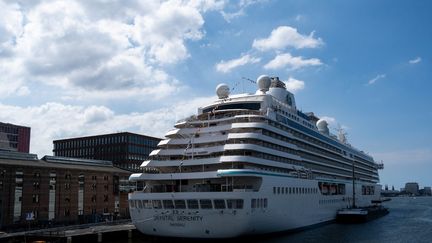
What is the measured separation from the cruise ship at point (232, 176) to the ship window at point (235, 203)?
102mm

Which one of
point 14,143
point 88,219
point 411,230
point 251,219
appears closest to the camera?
point 251,219

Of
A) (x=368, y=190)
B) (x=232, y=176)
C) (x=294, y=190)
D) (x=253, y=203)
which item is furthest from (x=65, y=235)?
(x=368, y=190)

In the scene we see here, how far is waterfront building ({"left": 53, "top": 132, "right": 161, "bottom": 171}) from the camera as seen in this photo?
371ft

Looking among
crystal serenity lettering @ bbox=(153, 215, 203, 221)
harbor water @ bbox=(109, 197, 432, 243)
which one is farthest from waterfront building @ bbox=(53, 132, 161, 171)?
crystal serenity lettering @ bbox=(153, 215, 203, 221)

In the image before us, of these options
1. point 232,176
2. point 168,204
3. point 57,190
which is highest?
point 232,176

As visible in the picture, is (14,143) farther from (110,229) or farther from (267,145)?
(267,145)

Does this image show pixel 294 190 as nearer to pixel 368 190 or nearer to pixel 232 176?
pixel 232 176

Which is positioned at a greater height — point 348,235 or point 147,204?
point 147,204

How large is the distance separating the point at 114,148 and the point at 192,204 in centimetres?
7123

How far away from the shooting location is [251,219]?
46.8m

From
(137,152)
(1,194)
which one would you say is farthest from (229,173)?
(137,152)

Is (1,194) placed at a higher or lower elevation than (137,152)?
lower

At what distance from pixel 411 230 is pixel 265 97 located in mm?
32733

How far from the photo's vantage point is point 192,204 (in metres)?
47.3
